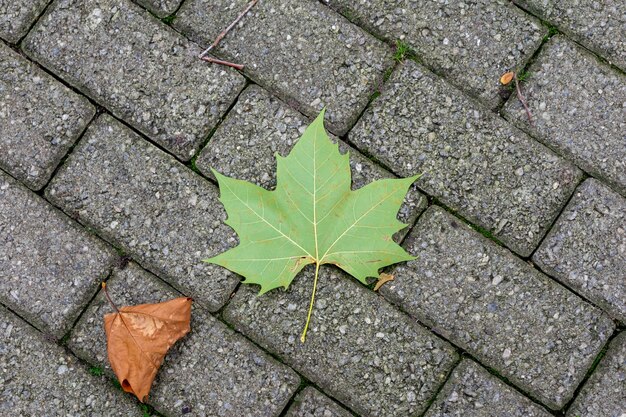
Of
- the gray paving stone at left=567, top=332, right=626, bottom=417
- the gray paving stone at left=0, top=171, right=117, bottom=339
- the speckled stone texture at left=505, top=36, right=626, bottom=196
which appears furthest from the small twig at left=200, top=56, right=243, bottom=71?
the gray paving stone at left=567, top=332, right=626, bottom=417

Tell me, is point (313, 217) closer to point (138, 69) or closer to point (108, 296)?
point (108, 296)

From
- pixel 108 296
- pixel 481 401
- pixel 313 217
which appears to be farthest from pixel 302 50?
pixel 481 401

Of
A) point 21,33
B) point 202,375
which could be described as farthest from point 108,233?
point 21,33

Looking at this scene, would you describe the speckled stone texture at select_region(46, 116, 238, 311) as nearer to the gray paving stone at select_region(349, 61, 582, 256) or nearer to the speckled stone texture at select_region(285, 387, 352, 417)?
the speckled stone texture at select_region(285, 387, 352, 417)

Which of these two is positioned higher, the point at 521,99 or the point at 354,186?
the point at 521,99

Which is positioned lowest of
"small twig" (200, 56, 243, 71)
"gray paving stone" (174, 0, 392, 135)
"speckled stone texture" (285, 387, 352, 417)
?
"speckled stone texture" (285, 387, 352, 417)

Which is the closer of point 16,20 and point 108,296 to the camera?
point 108,296

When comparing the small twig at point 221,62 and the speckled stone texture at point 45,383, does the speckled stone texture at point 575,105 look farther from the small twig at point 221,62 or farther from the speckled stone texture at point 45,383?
the speckled stone texture at point 45,383
